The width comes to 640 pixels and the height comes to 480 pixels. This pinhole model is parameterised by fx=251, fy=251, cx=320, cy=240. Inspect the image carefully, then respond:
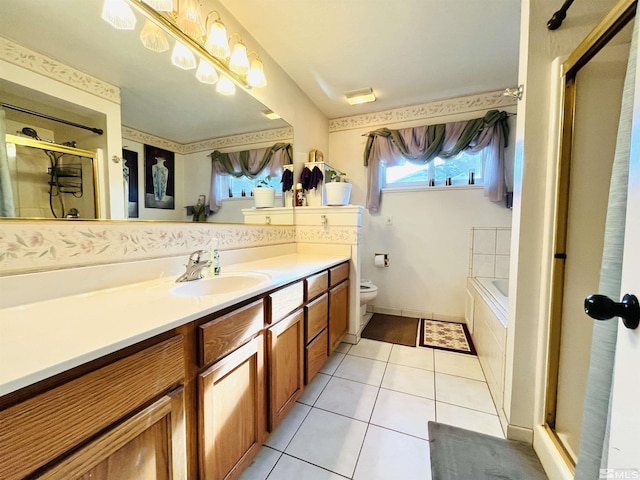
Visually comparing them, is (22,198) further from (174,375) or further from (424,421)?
(424,421)

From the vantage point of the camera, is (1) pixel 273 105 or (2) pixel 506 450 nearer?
(2) pixel 506 450

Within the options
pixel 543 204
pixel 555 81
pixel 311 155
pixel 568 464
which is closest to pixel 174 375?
pixel 568 464

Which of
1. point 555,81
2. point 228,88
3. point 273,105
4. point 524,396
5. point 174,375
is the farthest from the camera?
point 273,105

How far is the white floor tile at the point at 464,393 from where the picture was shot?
1510 millimetres

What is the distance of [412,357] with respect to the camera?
2.03 meters

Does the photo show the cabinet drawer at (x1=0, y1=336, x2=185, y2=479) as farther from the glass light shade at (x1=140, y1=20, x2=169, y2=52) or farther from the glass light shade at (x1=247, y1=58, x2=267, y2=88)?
the glass light shade at (x1=247, y1=58, x2=267, y2=88)

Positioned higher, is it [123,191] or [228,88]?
[228,88]

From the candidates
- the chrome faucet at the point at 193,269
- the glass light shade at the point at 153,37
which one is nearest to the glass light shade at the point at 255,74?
the glass light shade at the point at 153,37

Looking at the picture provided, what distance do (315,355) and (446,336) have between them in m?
1.51

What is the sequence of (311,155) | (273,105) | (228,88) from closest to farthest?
(228,88), (273,105), (311,155)

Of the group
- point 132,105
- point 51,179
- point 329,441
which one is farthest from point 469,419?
point 132,105

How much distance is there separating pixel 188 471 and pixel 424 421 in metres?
1.20

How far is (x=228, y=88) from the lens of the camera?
163cm

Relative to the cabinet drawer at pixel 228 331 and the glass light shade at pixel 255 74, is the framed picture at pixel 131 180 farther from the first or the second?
the glass light shade at pixel 255 74
